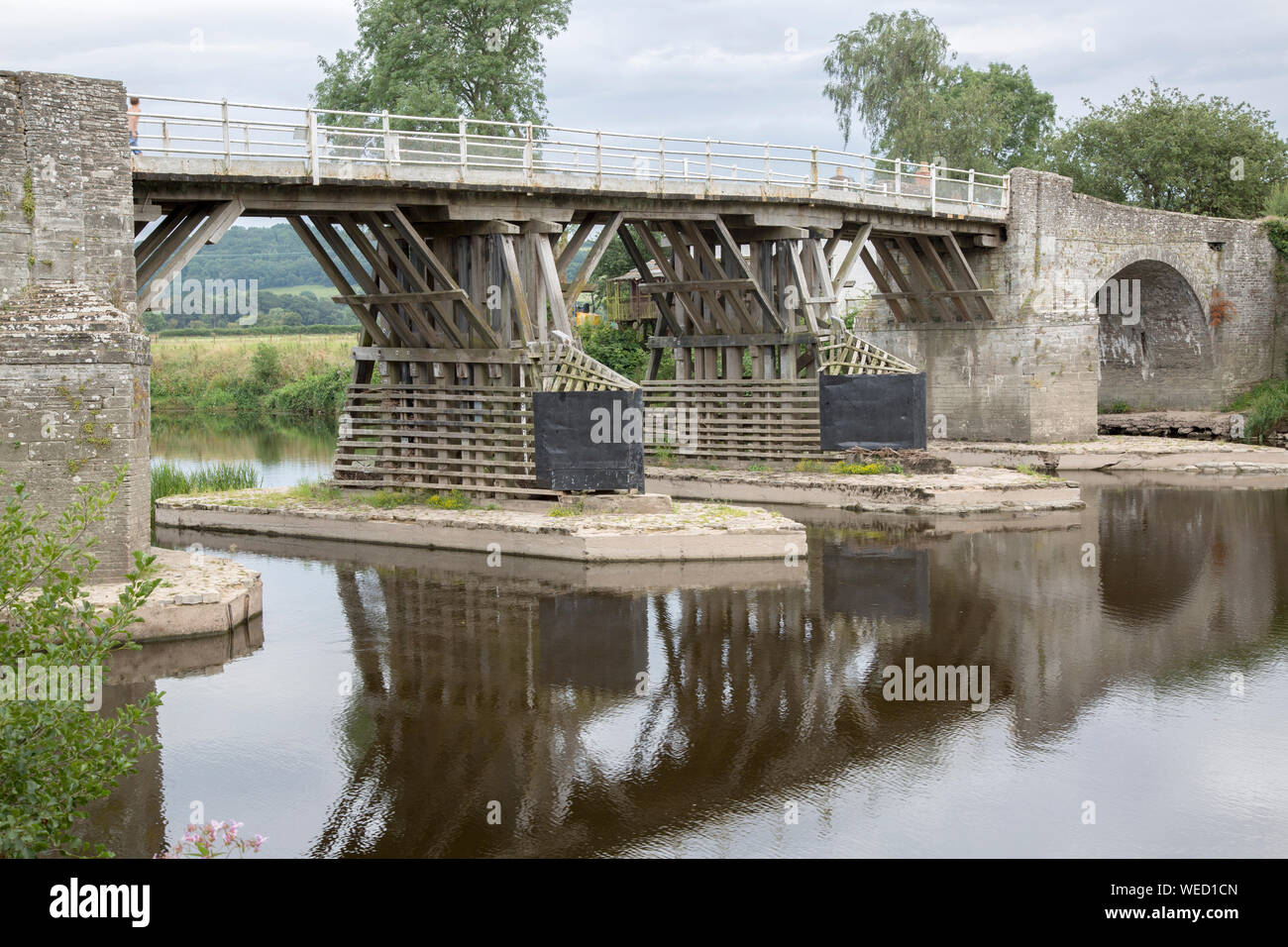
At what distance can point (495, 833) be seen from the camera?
9.98m

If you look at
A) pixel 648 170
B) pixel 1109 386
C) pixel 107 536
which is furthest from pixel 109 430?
pixel 1109 386

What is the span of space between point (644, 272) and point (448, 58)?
1753cm

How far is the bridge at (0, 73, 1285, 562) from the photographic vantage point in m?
17.7

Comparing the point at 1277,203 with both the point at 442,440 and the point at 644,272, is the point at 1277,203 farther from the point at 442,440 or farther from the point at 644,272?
the point at 442,440

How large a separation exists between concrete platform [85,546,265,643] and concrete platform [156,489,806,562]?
17.0 ft

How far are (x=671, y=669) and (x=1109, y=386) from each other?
3351 centimetres

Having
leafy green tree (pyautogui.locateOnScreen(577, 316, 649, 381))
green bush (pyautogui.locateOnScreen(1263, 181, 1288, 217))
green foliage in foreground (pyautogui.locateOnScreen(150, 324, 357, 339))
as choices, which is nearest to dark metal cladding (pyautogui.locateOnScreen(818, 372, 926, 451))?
leafy green tree (pyautogui.locateOnScreen(577, 316, 649, 381))

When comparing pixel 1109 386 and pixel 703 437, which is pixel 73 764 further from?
pixel 1109 386

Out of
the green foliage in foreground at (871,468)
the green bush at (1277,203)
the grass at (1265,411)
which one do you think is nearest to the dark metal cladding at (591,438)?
the green foliage in foreground at (871,468)

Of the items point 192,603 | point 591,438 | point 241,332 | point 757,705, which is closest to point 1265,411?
point 591,438

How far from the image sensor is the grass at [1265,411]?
1532 inches

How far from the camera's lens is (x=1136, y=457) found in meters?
35.3

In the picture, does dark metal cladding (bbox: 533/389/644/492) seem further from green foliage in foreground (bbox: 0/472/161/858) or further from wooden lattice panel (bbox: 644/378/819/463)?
green foliage in foreground (bbox: 0/472/161/858)
